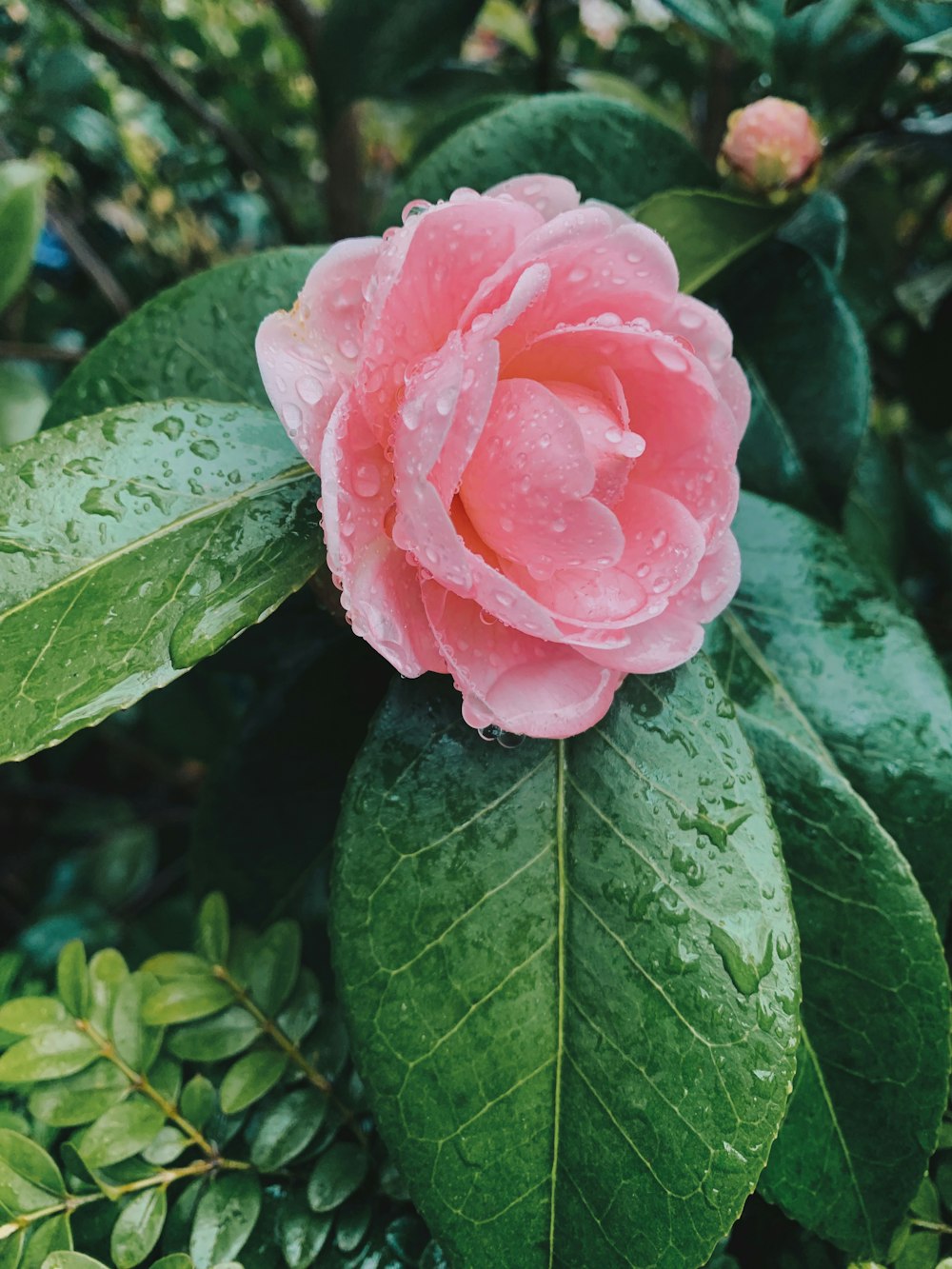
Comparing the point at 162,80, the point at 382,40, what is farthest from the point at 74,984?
the point at 162,80

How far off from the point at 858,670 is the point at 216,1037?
0.53 meters

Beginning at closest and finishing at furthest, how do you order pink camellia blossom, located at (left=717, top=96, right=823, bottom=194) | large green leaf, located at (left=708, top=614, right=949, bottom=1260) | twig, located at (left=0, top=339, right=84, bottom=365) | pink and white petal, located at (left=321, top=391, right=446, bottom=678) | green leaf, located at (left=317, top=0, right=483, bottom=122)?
pink and white petal, located at (left=321, top=391, right=446, bottom=678) → large green leaf, located at (left=708, top=614, right=949, bottom=1260) → pink camellia blossom, located at (left=717, top=96, right=823, bottom=194) → green leaf, located at (left=317, top=0, right=483, bottom=122) → twig, located at (left=0, top=339, right=84, bottom=365)

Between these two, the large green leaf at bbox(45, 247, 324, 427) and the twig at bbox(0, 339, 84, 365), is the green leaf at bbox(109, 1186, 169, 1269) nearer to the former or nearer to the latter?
the large green leaf at bbox(45, 247, 324, 427)

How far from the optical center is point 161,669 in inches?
17.9

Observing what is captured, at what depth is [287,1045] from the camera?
0.60 m

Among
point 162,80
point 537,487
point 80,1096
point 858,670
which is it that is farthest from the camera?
point 162,80

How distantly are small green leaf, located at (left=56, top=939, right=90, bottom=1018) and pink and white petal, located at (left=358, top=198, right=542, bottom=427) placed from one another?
0.40 m

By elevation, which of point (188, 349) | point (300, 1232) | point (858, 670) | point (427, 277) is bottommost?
point (300, 1232)

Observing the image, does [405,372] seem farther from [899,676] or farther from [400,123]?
[400,123]

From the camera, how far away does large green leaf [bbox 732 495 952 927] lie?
0.64 metres

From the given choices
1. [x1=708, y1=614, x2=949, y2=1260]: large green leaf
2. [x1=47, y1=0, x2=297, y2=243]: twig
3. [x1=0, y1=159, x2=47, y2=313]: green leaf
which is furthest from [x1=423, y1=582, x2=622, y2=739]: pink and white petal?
[x1=47, y1=0, x2=297, y2=243]: twig

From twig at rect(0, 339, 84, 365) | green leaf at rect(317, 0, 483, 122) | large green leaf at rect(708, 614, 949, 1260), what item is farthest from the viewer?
twig at rect(0, 339, 84, 365)

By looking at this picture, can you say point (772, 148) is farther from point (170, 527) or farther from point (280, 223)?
point (280, 223)

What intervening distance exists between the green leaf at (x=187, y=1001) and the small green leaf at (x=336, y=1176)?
0.12 m
